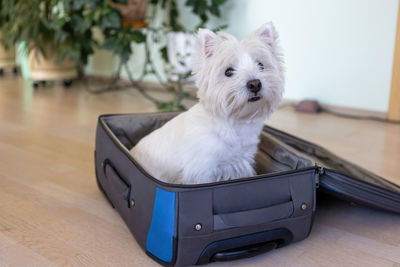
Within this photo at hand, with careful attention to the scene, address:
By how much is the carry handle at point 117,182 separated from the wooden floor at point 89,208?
0.45ft

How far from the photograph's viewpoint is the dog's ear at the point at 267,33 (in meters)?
1.37

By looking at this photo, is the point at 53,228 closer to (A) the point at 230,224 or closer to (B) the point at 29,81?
(A) the point at 230,224

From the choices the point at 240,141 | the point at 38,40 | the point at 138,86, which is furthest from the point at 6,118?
the point at 240,141

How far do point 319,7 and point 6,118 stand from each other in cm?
225

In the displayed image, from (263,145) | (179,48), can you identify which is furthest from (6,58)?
(263,145)

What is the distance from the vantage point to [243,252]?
1.17 metres

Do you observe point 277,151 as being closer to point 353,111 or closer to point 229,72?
point 229,72

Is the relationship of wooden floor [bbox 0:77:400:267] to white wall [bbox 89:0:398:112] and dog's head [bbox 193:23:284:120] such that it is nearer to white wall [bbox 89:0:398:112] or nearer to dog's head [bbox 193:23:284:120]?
white wall [bbox 89:0:398:112]

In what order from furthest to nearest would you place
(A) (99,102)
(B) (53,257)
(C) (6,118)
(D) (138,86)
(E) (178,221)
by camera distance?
(D) (138,86)
(A) (99,102)
(C) (6,118)
(B) (53,257)
(E) (178,221)

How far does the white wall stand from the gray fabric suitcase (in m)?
1.56

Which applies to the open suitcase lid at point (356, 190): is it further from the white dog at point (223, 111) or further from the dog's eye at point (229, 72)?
the dog's eye at point (229, 72)

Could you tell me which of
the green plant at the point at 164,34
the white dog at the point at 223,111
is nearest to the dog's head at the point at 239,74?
the white dog at the point at 223,111

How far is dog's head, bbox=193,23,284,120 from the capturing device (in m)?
1.27

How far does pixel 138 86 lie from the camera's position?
159 inches
